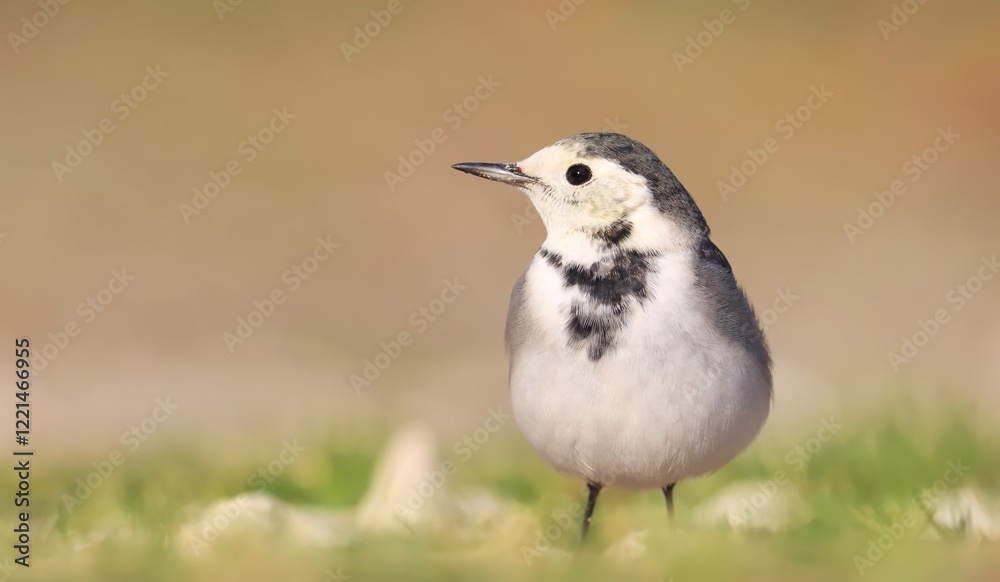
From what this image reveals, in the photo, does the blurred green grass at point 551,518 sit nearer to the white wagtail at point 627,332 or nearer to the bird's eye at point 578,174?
Answer: the white wagtail at point 627,332

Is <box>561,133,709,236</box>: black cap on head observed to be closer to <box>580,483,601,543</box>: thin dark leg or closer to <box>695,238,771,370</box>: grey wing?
<box>695,238,771,370</box>: grey wing

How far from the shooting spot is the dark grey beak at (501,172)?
6.01 meters

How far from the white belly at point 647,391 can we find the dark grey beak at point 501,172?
1.53 ft

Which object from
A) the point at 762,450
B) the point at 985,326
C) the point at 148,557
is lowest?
the point at 148,557

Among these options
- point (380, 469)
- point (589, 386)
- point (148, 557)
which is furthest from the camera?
point (380, 469)

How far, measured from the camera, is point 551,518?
659 cm

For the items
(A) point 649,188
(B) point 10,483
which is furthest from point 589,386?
(B) point 10,483

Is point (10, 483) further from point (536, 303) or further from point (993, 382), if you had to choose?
point (993, 382)

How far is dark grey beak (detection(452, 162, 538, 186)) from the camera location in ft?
19.7

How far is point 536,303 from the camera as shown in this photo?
5805 millimetres

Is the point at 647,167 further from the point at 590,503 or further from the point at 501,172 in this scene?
the point at 590,503

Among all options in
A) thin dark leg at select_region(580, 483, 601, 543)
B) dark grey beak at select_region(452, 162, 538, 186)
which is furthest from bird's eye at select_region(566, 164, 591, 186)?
thin dark leg at select_region(580, 483, 601, 543)

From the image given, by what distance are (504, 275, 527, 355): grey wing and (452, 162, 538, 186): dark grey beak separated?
0.51 meters

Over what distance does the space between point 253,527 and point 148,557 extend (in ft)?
2.23
